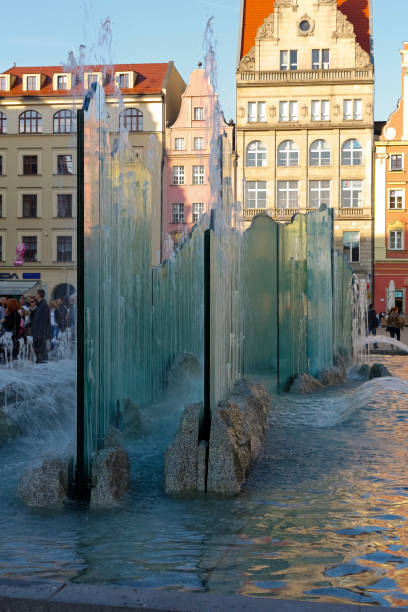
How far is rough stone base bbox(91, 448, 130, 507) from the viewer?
4945 millimetres

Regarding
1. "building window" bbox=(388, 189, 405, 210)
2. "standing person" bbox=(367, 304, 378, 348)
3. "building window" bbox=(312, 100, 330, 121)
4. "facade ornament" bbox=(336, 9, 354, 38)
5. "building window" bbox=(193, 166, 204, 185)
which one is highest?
"facade ornament" bbox=(336, 9, 354, 38)

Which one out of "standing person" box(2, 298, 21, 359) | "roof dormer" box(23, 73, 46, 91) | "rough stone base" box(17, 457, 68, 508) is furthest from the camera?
"roof dormer" box(23, 73, 46, 91)

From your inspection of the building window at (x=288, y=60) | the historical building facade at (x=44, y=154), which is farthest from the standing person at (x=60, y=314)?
the building window at (x=288, y=60)

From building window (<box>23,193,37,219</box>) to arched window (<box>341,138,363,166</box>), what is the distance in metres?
18.4

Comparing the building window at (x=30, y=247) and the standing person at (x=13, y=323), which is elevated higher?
the building window at (x=30, y=247)

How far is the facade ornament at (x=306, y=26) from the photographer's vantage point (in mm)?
43406

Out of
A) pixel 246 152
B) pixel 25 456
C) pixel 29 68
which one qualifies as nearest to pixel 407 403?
pixel 25 456

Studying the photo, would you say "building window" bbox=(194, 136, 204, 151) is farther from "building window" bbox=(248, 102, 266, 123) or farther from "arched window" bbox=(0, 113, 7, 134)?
"arched window" bbox=(0, 113, 7, 134)

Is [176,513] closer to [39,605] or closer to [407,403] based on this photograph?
[39,605]

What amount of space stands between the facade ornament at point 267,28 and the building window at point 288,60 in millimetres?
1333

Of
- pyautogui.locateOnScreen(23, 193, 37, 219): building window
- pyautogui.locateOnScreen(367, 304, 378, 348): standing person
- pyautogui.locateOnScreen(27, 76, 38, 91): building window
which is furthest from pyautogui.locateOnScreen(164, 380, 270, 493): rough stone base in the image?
pyautogui.locateOnScreen(27, 76, 38, 91): building window

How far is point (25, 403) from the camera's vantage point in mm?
8180

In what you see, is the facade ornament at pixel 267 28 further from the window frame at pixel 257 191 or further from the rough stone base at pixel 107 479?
the rough stone base at pixel 107 479

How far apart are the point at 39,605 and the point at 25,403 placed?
17.6 feet
